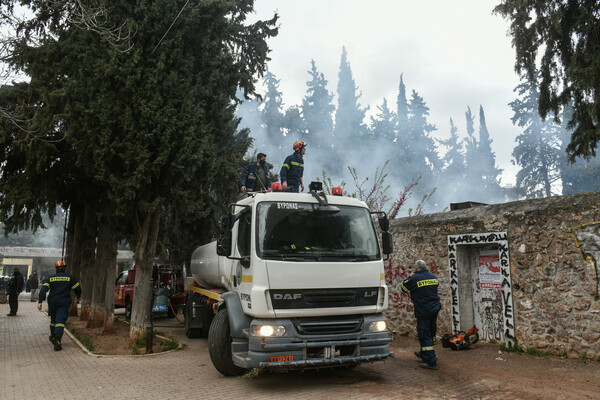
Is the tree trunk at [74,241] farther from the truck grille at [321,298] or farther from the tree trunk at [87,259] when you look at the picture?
the truck grille at [321,298]

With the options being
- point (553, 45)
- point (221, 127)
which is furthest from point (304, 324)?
point (553, 45)

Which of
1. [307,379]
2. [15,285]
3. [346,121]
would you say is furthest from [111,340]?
[346,121]

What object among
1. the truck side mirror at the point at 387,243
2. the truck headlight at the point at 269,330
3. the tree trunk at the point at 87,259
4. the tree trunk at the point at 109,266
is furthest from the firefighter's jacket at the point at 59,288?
the truck side mirror at the point at 387,243

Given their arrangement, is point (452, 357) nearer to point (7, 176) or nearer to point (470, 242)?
point (470, 242)

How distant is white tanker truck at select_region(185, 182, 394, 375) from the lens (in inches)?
217

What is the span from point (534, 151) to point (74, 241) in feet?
139

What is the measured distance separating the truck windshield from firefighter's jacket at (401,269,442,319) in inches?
56.4

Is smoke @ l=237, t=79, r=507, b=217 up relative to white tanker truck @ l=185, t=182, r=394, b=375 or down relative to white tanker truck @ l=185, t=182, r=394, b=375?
up

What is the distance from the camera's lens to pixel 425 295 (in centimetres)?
720

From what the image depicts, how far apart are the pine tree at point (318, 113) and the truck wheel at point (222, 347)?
156ft

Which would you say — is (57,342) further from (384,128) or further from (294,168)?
(384,128)

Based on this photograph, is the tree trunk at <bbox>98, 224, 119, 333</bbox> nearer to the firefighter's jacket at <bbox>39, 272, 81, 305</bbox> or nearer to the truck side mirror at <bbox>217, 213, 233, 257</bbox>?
the firefighter's jacket at <bbox>39, 272, 81, 305</bbox>

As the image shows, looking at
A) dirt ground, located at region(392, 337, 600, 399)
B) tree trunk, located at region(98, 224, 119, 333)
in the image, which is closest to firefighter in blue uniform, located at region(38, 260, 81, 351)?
tree trunk, located at region(98, 224, 119, 333)

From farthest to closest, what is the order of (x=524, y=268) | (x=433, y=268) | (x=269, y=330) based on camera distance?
(x=433, y=268) → (x=524, y=268) → (x=269, y=330)
